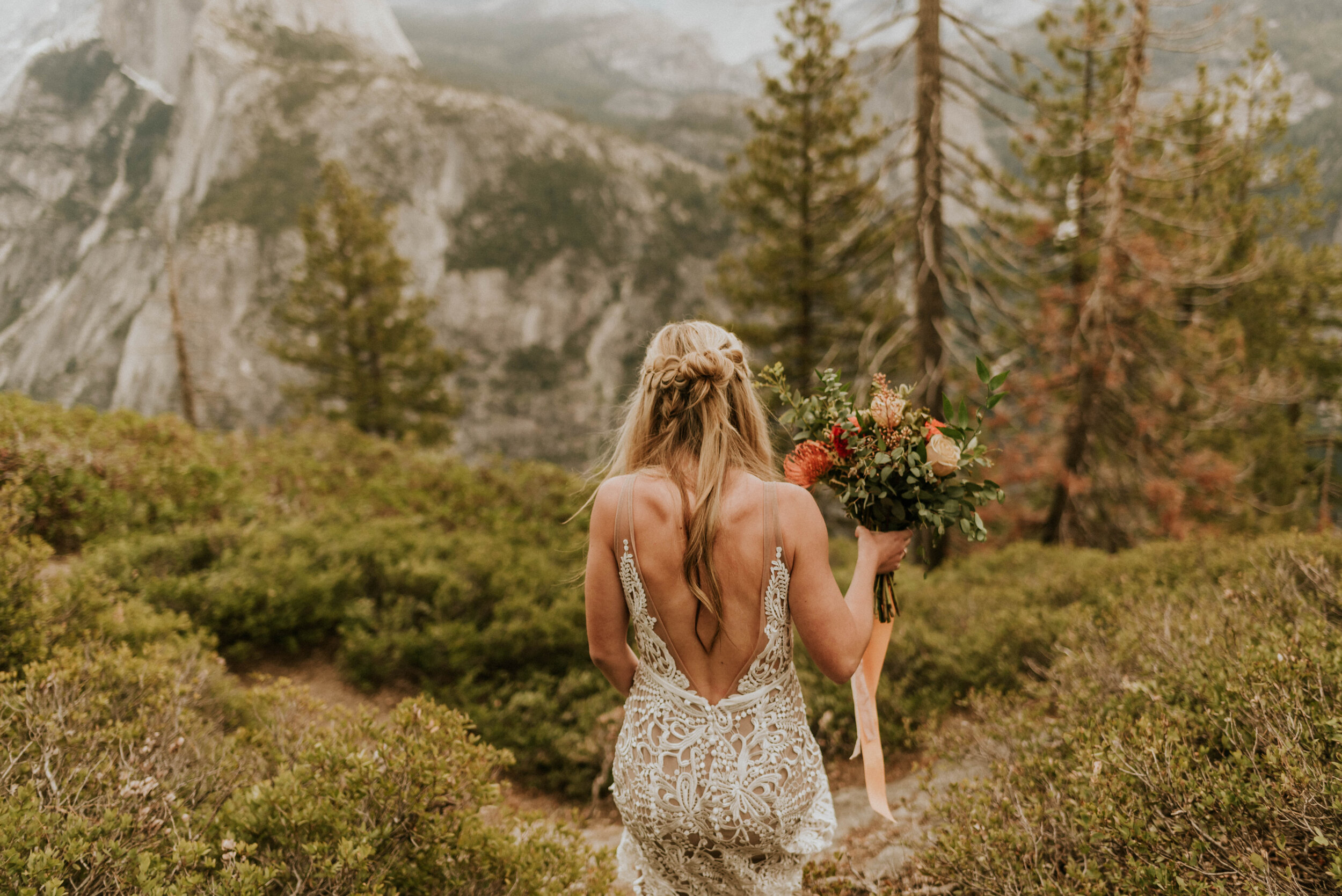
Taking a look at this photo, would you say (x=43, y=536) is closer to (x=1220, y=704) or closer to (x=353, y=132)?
(x=1220, y=704)

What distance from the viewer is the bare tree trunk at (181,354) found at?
1745cm

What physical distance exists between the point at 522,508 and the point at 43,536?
471 centimetres

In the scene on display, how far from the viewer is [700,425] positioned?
2.08 metres

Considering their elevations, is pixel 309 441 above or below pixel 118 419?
below

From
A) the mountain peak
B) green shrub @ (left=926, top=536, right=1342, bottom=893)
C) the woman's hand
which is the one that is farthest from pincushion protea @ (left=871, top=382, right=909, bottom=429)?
the mountain peak

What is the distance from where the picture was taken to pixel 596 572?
2146 millimetres

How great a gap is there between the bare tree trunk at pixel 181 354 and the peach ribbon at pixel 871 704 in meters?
20.5

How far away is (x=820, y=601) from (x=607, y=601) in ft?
2.39

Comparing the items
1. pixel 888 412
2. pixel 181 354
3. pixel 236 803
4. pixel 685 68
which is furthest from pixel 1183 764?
pixel 685 68

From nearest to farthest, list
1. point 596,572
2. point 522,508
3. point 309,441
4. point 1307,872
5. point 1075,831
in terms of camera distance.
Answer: point 1307,872
point 596,572
point 1075,831
point 522,508
point 309,441

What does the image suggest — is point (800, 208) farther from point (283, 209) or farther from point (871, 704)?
point (283, 209)

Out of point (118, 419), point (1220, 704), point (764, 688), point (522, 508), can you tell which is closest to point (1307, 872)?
point (1220, 704)

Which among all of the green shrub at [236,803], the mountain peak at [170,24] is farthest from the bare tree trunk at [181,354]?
the mountain peak at [170,24]

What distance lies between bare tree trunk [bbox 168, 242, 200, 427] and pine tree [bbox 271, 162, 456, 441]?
425 cm
